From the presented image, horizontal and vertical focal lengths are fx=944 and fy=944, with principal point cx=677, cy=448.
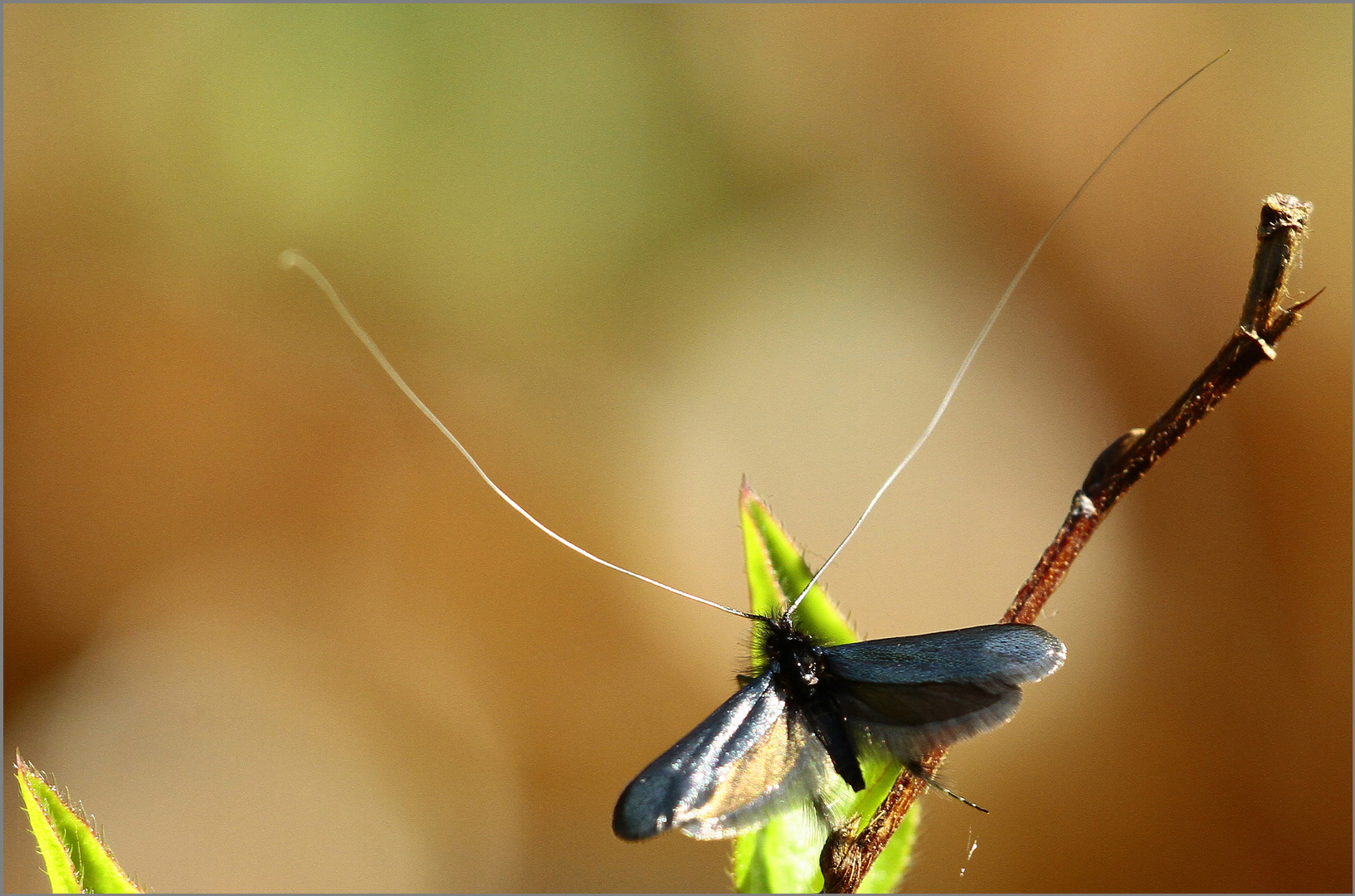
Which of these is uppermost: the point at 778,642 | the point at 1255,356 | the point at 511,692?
the point at 1255,356

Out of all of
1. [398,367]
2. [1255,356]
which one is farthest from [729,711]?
[398,367]

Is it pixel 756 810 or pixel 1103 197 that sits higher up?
pixel 1103 197

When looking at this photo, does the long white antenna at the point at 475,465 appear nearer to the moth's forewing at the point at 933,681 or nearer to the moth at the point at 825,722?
the moth at the point at 825,722

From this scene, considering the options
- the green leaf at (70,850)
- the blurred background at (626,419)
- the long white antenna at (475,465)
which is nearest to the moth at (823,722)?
the long white antenna at (475,465)

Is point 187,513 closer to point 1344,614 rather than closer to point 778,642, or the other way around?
point 778,642

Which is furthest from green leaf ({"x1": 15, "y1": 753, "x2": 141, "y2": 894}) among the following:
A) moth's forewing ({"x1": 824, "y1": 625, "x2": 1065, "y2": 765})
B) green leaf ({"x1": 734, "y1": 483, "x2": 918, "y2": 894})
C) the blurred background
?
the blurred background

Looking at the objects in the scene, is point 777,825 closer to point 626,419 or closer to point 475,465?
point 475,465
